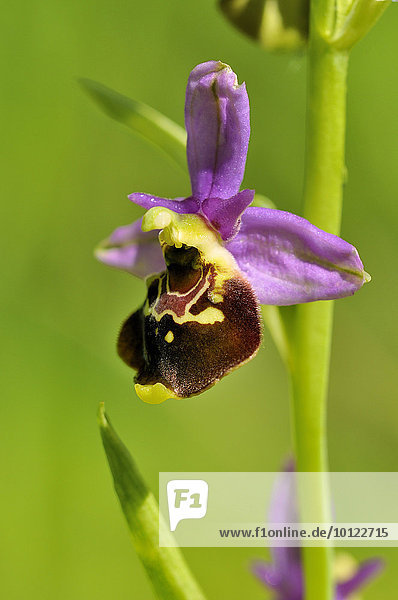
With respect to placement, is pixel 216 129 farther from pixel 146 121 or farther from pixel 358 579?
pixel 358 579

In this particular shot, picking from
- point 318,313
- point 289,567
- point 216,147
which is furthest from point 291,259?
point 289,567

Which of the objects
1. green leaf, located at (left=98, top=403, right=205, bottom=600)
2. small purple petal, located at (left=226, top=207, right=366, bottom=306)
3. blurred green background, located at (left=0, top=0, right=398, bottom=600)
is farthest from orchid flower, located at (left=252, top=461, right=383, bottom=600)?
blurred green background, located at (left=0, top=0, right=398, bottom=600)

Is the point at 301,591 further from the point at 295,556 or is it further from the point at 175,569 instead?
the point at 175,569

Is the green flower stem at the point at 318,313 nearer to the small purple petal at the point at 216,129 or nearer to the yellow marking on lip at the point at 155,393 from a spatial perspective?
the small purple petal at the point at 216,129

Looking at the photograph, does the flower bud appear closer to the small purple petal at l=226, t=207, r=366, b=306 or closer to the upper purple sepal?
the upper purple sepal

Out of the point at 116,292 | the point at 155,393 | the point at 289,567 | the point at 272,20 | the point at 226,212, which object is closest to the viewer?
the point at 155,393

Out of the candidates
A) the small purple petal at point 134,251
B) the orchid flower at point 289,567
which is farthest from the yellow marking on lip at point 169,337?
the orchid flower at point 289,567
